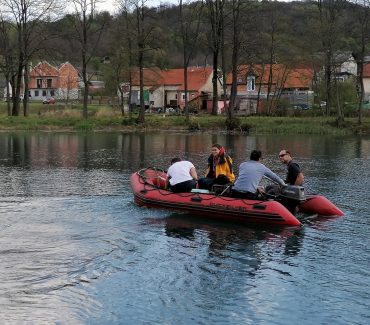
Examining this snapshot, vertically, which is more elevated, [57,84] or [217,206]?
[57,84]

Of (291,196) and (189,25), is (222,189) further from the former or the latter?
(189,25)

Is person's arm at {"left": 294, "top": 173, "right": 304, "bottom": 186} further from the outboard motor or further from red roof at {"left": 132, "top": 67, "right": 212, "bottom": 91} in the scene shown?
red roof at {"left": 132, "top": 67, "right": 212, "bottom": 91}

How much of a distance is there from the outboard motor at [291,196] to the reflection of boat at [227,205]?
609 mm

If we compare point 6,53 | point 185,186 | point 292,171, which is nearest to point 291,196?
point 292,171

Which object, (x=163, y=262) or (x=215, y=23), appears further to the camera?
(x=215, y=23)

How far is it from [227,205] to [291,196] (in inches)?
62.3

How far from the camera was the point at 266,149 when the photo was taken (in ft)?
102

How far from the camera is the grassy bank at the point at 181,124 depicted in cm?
4344

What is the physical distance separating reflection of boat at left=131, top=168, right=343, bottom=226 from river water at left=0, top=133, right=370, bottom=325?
25cm

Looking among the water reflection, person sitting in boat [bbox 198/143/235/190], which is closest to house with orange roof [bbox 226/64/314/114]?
person sitting in boat [bbox 198/143/235/190]

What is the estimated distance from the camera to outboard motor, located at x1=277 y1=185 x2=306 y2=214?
13.3 m

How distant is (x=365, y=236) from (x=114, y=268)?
219 inches

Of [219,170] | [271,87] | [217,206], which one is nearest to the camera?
[217,206]

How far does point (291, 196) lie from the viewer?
13.4 m
